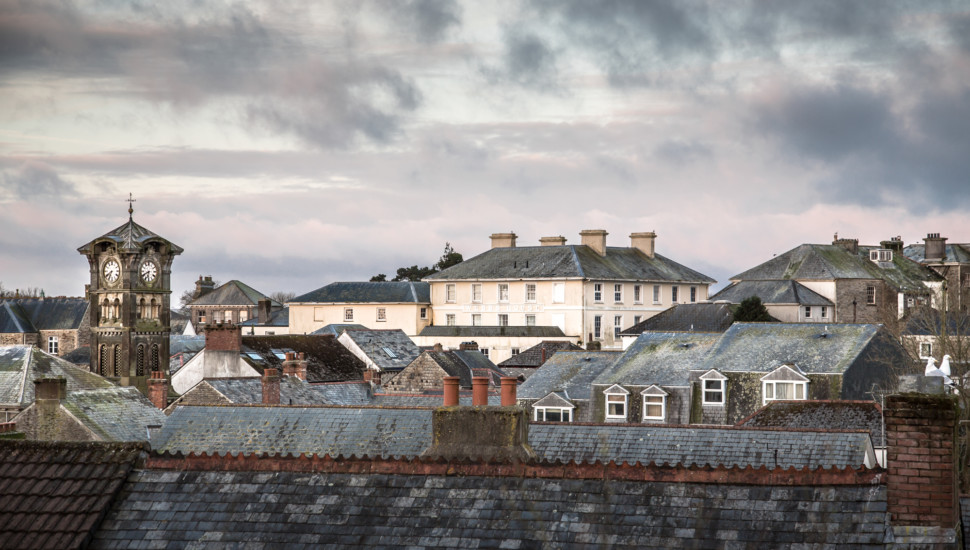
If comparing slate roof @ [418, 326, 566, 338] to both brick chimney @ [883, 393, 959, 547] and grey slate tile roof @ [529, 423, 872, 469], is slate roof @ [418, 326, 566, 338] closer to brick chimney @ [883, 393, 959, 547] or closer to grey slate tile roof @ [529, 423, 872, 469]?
grey slate tile roof @ [529, 423, 872, 469]

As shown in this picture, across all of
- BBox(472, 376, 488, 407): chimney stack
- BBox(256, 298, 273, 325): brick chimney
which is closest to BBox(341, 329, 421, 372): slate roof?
BBox(256, 298, 273, 325): brick chimney

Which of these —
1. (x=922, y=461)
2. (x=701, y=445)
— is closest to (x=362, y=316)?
(x=701, y=445)

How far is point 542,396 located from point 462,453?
34876 millimetres

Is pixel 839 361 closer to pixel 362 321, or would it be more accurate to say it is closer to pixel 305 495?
pixel 305 495

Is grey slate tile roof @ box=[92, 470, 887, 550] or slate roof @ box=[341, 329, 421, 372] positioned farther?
slate roof @ box=[341, 329, 421, 372]

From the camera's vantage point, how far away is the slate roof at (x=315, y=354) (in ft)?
215

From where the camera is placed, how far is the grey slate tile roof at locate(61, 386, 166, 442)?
40.7 metres

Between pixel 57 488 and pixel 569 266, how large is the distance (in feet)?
Result: 301

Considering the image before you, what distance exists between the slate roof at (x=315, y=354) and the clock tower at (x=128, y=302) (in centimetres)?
735

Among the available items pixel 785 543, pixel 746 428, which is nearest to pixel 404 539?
pixel 785 543

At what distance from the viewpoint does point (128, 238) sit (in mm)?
72750

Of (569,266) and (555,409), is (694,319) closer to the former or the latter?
(569,266)

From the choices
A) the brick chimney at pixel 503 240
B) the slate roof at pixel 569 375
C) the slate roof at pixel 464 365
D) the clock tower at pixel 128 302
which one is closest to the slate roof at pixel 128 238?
the clock tower at pixel 128 302

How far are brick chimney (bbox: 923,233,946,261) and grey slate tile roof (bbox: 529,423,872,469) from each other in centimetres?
8804
